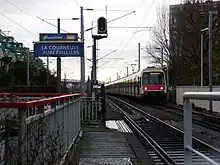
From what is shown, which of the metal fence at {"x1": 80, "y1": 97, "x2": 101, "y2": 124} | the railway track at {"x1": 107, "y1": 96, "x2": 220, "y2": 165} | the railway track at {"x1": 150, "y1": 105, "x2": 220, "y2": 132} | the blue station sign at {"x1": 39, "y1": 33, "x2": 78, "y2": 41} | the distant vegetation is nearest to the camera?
the railway track at {"x1": 150, "y1": 105, "x2": 220, "y2": 132}

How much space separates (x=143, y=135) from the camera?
19500 millimetres

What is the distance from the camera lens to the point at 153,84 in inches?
1692

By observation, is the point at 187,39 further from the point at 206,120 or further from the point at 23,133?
the point at 23,133

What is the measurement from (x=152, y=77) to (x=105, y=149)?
28199 millimetres

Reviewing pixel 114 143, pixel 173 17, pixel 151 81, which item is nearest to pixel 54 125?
pixel 114 143

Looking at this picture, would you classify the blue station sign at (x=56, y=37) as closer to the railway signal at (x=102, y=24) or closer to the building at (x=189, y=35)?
the railway signal at (x=102, y=24)

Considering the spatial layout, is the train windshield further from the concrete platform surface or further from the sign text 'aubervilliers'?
the concrete platform surface

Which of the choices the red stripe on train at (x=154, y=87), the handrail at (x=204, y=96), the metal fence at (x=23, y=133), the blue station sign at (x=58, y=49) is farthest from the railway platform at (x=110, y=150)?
the red stripe on train at (x=154, y=87)

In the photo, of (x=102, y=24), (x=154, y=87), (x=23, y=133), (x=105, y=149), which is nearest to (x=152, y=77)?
(x=154, y=87)

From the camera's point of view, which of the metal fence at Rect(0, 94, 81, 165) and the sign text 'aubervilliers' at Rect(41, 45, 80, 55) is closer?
the metal fence at Rect(0, 94, 81, 165)

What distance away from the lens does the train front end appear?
4247cm

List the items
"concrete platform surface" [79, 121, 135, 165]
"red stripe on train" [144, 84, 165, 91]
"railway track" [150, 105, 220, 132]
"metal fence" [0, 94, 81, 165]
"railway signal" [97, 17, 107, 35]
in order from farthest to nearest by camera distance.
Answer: "red stripe on train" [144, 84, 165, 91], "railway signal" [97, 17, 107, 35], "concrete platform surface" [79, 121, 135, 165], "metal fence" [0, 94, 81, 165], "railway track" [150, 105, 220, 132]

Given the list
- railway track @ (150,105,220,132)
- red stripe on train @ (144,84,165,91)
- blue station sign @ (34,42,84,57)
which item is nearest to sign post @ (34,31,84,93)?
blue station sign @ (34,42,84,57)

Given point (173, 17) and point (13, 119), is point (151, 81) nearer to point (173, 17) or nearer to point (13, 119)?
point (173, 17)
